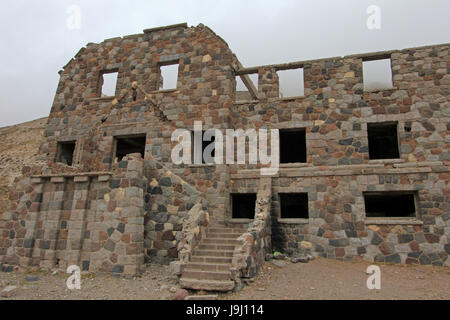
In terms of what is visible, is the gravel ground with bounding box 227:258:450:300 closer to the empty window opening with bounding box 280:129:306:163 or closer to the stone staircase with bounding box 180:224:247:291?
the stone staircase with bounding box 180:224:247:291

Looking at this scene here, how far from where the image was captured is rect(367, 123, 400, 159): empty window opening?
44.0ft

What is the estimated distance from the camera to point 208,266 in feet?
26.0

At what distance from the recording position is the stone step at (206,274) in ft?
24.6

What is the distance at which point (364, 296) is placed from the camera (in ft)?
23.0

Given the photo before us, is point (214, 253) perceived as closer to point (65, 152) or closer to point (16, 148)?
point (65, 152)

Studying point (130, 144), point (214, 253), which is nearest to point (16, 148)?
point (130, 144)

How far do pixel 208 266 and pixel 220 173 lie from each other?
4.76 metres

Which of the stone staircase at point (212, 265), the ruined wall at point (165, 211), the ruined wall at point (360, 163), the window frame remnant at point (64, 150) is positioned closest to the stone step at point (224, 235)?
the stone staircase at point (212, 265)

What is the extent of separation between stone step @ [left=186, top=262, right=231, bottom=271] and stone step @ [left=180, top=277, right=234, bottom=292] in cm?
50

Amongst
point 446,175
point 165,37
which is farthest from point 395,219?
point 165,37

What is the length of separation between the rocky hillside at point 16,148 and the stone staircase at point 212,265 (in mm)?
11943

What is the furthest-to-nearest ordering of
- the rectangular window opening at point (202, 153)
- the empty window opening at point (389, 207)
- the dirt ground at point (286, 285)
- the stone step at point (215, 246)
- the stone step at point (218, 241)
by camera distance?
the empty window opening at point (389, 207)
the rectangular window opening at point (202, 153)
the stone step at point (218, 241)
the stone step at point (215, 246)
the dirt ground at point (286, 285)

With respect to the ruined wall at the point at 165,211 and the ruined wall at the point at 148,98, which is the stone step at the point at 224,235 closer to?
the ruined wall at the point at 165,211

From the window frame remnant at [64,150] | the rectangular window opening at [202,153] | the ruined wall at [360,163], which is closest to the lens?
the ruined wall at [360,163]
